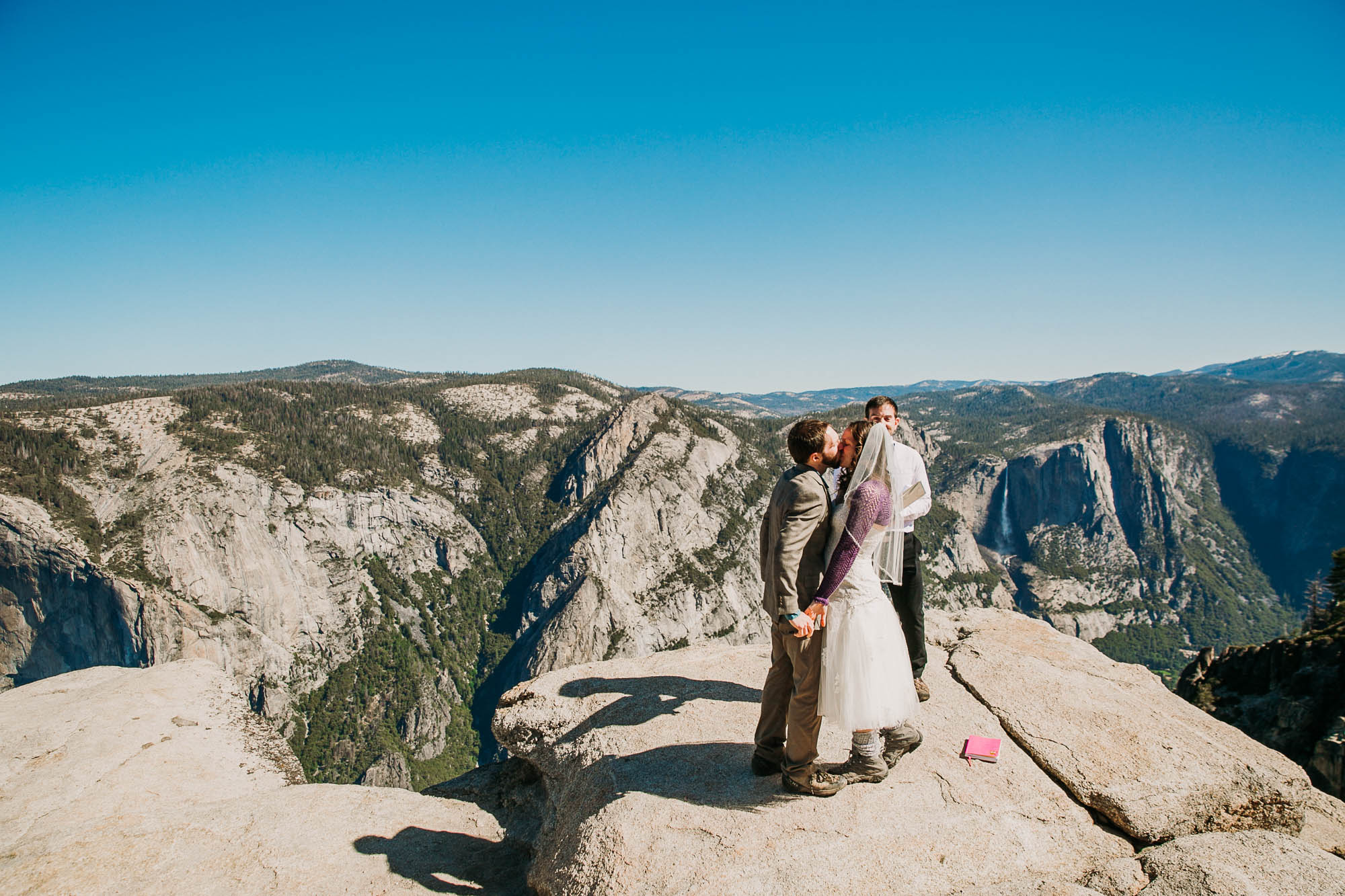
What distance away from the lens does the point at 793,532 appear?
216 inches

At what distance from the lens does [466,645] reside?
13925cm

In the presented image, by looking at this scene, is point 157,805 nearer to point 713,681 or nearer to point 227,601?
point 713,681

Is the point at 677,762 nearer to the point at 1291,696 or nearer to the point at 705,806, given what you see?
the point at 705,806

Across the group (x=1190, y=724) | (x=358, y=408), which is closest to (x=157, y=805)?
(x=1190, y=724)

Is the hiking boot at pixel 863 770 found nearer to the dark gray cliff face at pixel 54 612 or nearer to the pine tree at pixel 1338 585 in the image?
the pine tree at pixel 1338 585

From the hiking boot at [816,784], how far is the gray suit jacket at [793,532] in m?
1.68

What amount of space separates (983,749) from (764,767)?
2.53 meters

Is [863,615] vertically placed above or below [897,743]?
above

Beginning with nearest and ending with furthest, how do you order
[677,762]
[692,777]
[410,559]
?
1. [692,777]
2. [677,762]
3. [410,559]

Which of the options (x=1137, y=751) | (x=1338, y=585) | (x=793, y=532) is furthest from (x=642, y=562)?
(x=793, y=532)

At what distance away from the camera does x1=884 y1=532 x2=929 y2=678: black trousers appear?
25.4 feet

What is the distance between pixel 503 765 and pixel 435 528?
15178 centimetres

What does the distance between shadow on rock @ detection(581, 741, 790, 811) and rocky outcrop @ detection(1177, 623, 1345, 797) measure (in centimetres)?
1433

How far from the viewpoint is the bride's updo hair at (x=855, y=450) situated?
584cm
